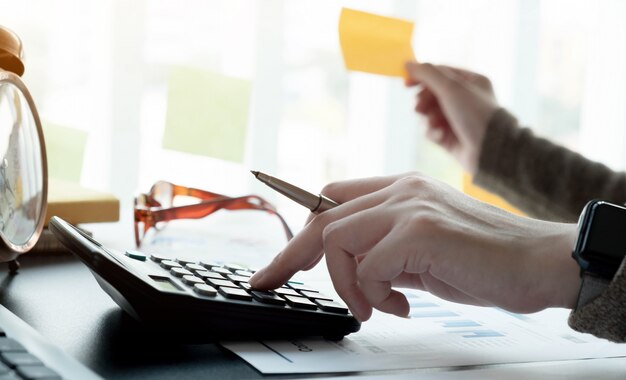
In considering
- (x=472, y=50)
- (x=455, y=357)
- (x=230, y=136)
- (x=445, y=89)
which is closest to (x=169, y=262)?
(x=455, y=357)

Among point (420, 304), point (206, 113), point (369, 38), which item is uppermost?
point (369, 38)

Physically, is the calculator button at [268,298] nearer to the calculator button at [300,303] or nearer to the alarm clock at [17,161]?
the calculator button at [300,303]

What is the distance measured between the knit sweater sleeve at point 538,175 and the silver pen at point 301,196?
57 cm

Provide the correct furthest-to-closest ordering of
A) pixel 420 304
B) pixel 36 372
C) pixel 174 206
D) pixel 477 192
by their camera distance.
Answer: pixel 477 192 < pixel 174 206 < pixel 420 304 < pixel 36 372

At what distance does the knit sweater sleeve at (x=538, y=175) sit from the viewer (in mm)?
1151

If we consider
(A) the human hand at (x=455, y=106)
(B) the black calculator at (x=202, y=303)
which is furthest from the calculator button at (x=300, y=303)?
(A) the human hand at (x=455, y=106)

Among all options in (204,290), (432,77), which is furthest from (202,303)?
(432,77)

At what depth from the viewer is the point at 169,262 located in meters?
0.59

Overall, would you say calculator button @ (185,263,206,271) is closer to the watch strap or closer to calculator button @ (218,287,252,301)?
calculator button @ (218,287,252,301)

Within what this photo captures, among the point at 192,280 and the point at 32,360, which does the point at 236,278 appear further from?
the point at 32,360

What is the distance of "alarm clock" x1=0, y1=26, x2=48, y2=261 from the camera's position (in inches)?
24.8

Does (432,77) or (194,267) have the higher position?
(432,77)

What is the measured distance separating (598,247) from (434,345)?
0.13m

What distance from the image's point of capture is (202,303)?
19.3 inches
